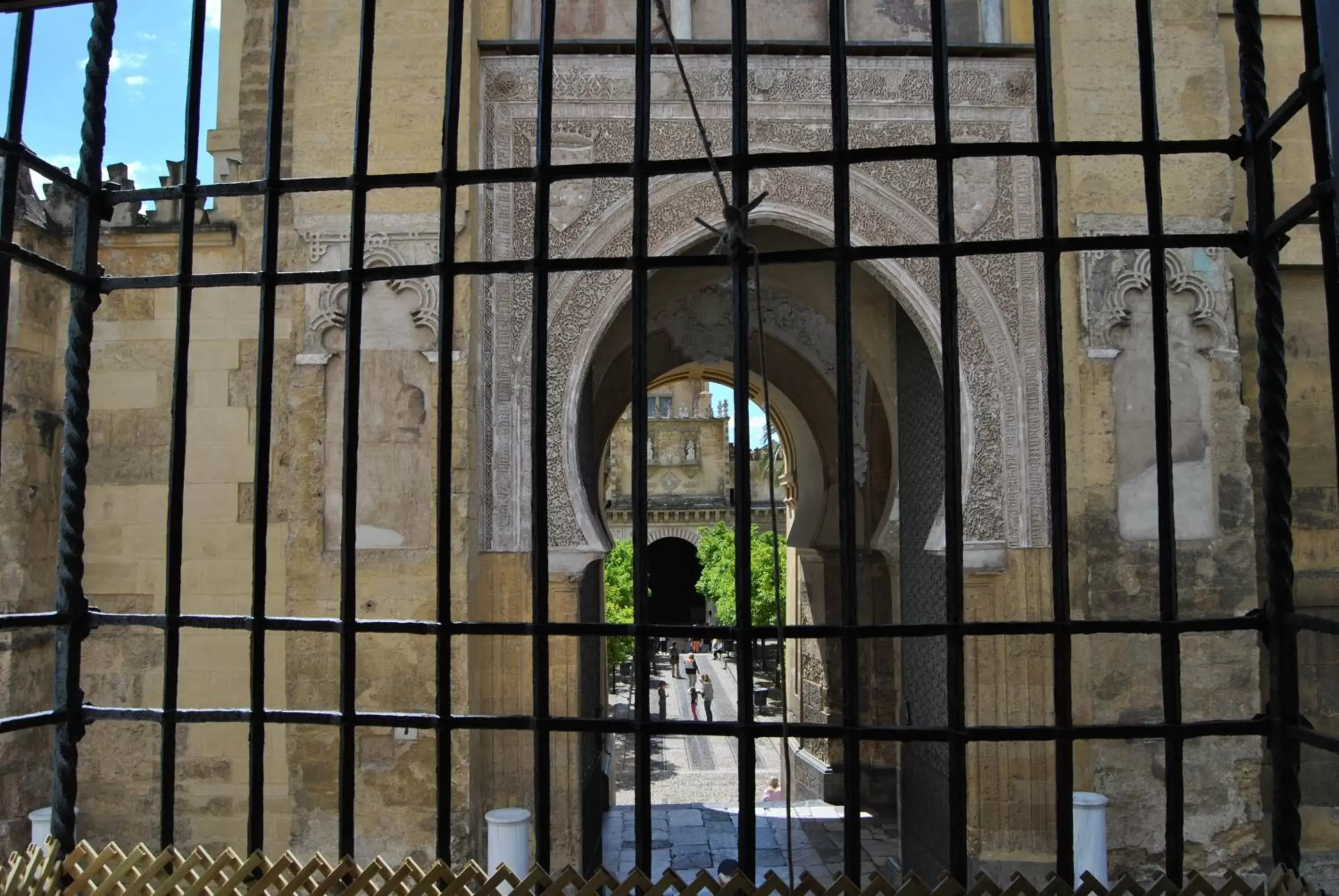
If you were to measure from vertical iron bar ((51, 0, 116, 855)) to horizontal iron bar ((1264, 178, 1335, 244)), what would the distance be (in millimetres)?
2516

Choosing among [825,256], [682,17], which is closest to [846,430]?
[825,256]

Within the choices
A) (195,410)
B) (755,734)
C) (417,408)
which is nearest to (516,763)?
(417,408)

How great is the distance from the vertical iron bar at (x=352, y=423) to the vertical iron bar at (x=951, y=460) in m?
1.18

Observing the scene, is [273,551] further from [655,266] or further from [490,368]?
[655,266]

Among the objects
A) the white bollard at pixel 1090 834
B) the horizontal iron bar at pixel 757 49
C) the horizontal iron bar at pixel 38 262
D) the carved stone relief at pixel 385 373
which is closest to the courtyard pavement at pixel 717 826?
the white bollard at pixel 1090 834

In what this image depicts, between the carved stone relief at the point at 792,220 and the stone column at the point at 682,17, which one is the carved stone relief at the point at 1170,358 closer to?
the carved stone relief at the point at 792,220

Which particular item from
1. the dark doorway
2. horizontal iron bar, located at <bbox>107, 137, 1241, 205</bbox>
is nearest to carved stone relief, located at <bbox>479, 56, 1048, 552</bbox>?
horizontal iron bar, located at <bbox>107, 137, 1241, 205</bbox>

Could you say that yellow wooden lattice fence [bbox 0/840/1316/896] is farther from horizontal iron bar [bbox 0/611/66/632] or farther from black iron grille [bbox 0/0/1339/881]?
horizontal iron bar [bbox 0/611/66/632]

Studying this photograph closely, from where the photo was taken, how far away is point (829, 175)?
6859 mm

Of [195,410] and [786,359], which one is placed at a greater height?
[786,359]

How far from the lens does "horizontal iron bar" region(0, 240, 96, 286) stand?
234cm

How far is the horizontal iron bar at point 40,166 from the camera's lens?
7.92 feet

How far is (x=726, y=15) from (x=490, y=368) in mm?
2754

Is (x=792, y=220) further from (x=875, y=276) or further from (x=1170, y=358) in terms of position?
(x=1170, y=358)
